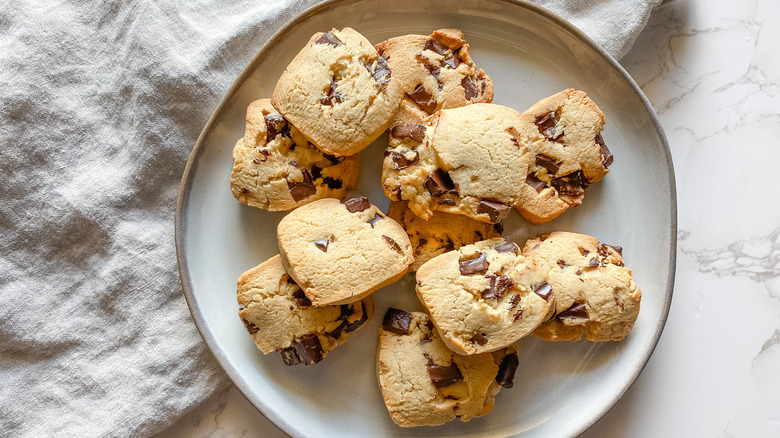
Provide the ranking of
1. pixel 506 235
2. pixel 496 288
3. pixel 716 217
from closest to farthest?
pixel 496 288 < pixel 506 235 < pixel 716 217

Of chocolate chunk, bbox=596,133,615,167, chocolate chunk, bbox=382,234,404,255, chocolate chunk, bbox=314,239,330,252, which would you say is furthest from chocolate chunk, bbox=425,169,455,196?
chocolate chunk, bbox=596,133,615,167

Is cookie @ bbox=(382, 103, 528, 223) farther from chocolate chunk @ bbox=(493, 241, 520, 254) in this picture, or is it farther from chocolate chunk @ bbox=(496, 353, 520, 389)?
chocolate chunk @ bbox=(496, 353, 520, 389)

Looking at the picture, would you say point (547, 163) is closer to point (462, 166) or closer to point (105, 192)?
point (462, 166)

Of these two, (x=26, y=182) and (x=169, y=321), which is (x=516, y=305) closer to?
(x=169, y=321)

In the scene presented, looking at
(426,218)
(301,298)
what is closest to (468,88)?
(426,218)

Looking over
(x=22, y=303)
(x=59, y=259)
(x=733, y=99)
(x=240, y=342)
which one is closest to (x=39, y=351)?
(x=22, y=303)

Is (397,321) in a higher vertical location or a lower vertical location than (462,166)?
lower

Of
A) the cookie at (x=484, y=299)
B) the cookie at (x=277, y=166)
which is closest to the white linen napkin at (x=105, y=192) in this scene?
the cookie at (x=277, y=166)
